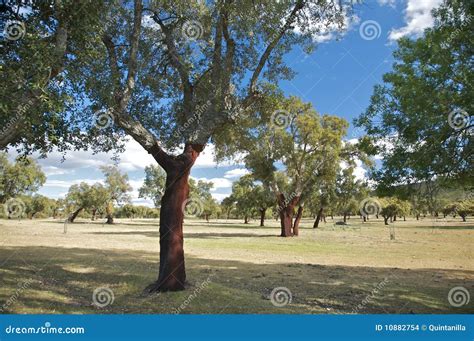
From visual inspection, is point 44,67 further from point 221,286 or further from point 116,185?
point 116,185

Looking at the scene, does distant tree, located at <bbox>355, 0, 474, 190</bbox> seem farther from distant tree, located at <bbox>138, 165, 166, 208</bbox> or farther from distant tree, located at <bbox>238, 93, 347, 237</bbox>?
distant tree, located at <bbox>138, 165, 166, 208</bbox>

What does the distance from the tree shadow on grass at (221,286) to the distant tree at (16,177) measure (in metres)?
70.4

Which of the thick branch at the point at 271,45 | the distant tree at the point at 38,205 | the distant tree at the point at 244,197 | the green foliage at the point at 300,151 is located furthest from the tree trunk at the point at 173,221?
the distant tree at the point at 38,205

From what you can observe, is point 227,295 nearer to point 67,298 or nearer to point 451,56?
point 67,298

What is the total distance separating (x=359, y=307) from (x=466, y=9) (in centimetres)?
1045

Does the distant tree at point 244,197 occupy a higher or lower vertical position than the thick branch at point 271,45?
lower

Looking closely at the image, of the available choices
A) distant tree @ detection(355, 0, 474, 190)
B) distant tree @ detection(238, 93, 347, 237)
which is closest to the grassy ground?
distant tree @ detection(355, 0, 474, 190)

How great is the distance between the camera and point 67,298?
1153cm

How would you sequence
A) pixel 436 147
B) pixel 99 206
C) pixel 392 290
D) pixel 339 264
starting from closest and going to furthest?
pixel 436 147
pixel 392 290
pixel 339 264
pixel 99 206

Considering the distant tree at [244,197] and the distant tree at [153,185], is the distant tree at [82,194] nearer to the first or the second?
the distant tree at [153,185]

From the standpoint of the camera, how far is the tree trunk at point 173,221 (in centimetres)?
1293

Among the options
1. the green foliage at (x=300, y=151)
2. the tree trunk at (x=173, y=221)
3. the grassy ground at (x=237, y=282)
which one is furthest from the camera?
the green foliage at (x=300, y=151)

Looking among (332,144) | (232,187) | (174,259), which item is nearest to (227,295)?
(174,259)

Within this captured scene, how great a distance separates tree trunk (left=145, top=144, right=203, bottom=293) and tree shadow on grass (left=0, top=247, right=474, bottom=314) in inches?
26.0
